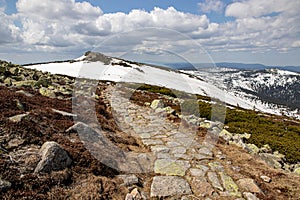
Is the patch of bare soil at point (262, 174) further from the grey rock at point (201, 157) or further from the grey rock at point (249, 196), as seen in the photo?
the grey rock at point (201, 157)

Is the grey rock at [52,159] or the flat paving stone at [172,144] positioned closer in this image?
the grey rock at [52,159]

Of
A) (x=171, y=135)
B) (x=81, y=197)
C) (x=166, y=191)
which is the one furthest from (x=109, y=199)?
(x=171, y=135)

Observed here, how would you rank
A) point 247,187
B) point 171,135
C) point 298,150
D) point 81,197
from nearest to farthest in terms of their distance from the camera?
point 81,197 < point 247,187 < point 171,135 < point 298,150

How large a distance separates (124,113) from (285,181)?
1000cm

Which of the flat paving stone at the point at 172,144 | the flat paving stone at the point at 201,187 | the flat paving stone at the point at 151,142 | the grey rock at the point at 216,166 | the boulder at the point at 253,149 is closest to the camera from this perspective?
the flat paving stone at the point at 201,187

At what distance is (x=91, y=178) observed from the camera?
562cm

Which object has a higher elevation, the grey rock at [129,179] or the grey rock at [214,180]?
the grey rock at [129,179]

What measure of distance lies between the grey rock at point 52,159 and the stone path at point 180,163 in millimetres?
2193

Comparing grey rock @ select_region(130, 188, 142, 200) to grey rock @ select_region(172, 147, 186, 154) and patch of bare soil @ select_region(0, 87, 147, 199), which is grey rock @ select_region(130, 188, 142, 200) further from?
grey rock @ select_region(172, 147, 186, 154)

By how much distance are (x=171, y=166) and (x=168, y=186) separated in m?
1.36

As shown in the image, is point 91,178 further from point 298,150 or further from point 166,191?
point 298,150

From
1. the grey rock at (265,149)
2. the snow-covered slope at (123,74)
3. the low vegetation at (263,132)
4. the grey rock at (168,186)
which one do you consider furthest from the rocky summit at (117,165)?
the snow-covered slope at (123,74)

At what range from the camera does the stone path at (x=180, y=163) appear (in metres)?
5.87

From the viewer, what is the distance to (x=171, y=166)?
7320 mm
